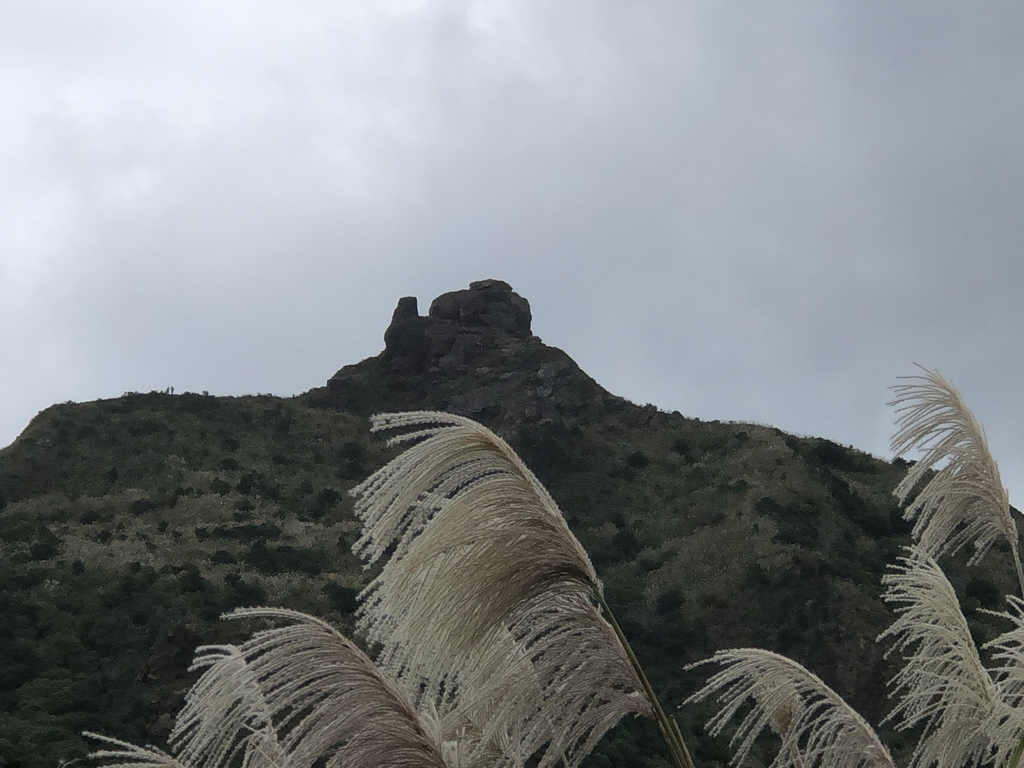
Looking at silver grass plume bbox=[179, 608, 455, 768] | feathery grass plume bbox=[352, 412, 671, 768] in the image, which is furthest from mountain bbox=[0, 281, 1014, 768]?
feathery grass plume bbox=[352, 412, 671, 768]

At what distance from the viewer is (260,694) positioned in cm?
282

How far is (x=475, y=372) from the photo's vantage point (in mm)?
58156

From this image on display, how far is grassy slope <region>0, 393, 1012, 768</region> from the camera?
26031 millimetres

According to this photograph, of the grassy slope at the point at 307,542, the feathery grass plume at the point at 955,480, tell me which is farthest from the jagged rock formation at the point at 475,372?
the feathery grass plume at the point at 955,480

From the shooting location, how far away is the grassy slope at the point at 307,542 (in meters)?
26.0

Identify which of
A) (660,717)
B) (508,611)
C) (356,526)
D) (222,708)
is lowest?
(222,708)

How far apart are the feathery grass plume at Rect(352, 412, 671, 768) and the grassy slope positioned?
62.6ft

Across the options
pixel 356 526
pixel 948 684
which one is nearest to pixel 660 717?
pixel 948 684

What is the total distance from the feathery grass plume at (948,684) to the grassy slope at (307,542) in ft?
57.5

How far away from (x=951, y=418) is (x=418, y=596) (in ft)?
8.16

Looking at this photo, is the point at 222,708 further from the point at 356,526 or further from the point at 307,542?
the point at 356,526

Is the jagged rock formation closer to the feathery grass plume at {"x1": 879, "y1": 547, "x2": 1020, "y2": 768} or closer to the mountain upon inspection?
the mountain

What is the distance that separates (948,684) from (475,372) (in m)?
54.5

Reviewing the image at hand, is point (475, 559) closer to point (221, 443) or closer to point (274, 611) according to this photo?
point (274, 611)
